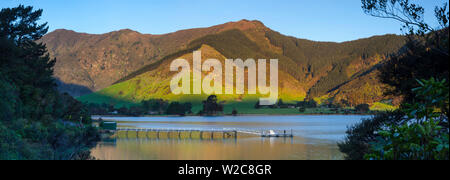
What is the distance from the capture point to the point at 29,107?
39.2m

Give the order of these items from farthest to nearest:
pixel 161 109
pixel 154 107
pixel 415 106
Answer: pixel 161 109 < pixel 154 107 < pixel 415 106

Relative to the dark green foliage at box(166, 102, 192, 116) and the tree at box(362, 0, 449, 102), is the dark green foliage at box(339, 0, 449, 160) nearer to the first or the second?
the tree at box(362, 0, 449, 102)

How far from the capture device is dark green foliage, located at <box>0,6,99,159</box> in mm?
27791

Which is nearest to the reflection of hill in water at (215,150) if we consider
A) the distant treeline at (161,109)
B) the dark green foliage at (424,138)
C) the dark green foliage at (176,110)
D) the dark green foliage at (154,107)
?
the dark green foliage at (424,138)

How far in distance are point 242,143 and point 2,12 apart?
30484 mm

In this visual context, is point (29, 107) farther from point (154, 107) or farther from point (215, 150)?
point (154, 107)

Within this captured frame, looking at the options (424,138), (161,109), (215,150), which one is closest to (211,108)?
(161,109)

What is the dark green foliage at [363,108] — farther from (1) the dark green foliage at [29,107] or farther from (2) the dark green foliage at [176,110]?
(1) the dark green foliage at [29,107]

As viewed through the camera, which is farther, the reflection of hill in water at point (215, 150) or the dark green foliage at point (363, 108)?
the dark green foliage at point (363, 108)

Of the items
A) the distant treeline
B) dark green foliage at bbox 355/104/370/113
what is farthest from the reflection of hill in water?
dark green foliage at bbox 355/104/370/113

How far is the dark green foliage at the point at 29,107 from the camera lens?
2779 centimetres
